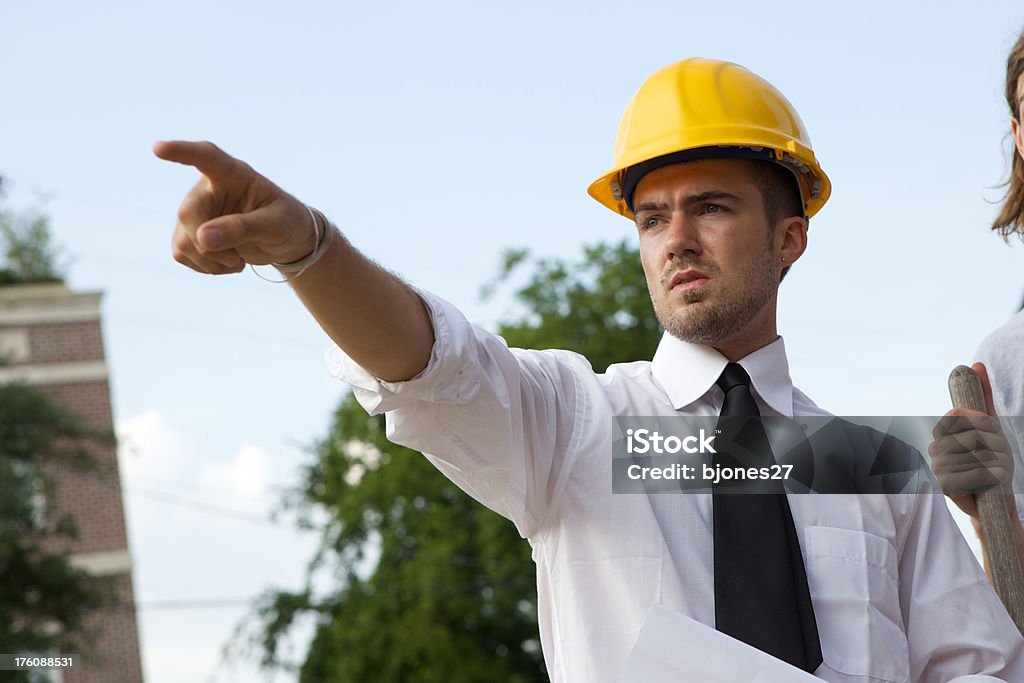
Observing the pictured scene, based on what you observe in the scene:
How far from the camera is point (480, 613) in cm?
2197

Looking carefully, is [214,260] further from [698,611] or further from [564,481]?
[698,611]

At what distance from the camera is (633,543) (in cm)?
251

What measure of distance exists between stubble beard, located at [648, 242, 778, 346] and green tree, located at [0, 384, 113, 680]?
64.6 feet

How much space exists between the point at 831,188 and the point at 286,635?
831 inches

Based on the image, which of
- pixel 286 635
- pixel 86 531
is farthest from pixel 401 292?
pixel 86 531

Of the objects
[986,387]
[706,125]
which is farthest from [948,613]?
[706,125]

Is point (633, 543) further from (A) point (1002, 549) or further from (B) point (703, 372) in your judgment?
(A) point (1002, 549)

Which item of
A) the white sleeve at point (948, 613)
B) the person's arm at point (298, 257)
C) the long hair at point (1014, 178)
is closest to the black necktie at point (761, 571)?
the white sleeve at point (948, 613)

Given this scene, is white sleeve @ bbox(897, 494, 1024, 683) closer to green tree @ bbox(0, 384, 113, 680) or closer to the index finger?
the index finger

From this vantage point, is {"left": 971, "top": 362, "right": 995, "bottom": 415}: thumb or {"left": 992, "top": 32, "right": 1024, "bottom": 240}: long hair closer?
{"left": 971, "top": 362, "right": 995, "bottom": 415}: thumb

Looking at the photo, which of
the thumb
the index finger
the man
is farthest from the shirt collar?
the index finger

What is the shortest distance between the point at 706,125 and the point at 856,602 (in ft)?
3.36

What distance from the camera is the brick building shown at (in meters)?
25.4

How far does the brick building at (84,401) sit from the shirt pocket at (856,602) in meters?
23.6
